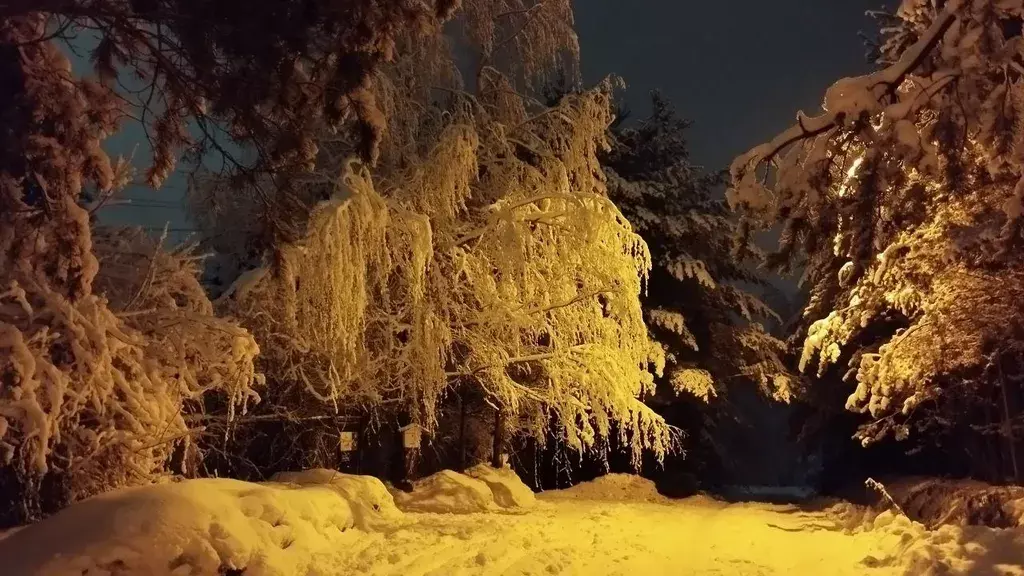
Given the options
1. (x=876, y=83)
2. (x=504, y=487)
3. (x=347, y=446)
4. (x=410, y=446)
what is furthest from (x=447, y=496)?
(x=876, y=83)

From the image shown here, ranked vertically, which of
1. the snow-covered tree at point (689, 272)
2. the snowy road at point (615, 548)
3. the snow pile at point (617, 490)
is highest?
the snow-covered tree at point (689, 272)

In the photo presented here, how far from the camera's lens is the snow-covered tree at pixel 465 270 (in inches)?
396

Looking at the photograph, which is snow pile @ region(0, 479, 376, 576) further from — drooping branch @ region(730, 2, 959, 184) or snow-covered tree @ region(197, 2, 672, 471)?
drooping branch @ region(730, 2, 959, 184)

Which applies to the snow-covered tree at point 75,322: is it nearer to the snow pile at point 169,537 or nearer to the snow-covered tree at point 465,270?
the snow pile at point 169,537

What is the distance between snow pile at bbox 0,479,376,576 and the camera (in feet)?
15.0

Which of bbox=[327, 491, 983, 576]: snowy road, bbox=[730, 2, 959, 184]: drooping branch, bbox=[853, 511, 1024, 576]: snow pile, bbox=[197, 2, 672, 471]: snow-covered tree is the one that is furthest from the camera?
bbox=[197, 2, 672, 471]: snow-covered tree

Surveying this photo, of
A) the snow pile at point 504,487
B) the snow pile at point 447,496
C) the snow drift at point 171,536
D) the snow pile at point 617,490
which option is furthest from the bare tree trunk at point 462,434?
the snow drift at point 171,536

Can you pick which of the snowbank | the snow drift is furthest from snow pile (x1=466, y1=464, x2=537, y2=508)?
the snow drift

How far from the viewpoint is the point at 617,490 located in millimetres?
17016

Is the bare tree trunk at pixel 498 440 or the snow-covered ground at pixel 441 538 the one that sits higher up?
the bare tree trunk at pixel 498 440

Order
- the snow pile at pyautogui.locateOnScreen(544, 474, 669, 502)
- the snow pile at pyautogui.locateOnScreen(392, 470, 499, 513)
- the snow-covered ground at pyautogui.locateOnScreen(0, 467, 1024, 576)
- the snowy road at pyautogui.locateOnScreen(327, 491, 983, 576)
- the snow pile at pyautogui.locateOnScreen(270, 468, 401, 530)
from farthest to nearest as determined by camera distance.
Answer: the snow pile at pyautogui.locateOnScreen(544, 474, 669, 502) → the snow pile at pyautogui.locateOnScreen(392, 470, 499, 513) → the snow pile at pyautogui.locateOnScreen(270, 468, 401, 530) → the snowy road at pyautogui.locateOnScreen(327, 491, 983, 576) → the snow-covered ground at pyautogui.locateOnScreen(0, 467, 1024, 576)

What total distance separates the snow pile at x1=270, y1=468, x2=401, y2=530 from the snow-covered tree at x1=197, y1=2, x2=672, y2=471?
1.17m

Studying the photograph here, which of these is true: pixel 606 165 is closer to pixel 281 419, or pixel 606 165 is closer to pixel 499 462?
pixel 499 462

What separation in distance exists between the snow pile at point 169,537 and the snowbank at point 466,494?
4.91 meters
